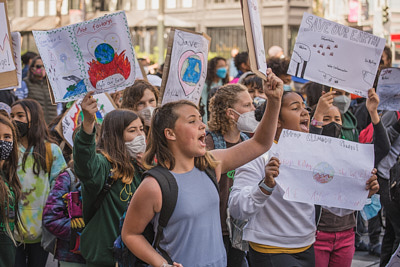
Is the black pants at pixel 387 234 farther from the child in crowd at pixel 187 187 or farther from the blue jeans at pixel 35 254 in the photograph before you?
the blue jeans at pixel 35 254

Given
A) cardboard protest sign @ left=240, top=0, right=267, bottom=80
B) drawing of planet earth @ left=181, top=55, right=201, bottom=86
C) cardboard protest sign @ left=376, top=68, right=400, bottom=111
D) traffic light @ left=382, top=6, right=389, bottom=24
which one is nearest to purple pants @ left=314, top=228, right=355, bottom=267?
cardboard protest sign @ left=376, top=68, right=400, bottom=111

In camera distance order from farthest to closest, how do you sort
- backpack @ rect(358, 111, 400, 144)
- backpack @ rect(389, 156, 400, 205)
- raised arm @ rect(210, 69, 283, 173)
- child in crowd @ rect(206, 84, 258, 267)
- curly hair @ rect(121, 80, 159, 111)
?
backpack @ rect(358, 111, 400, 144)
curly hair @ rect(121, 80, 159, 111)
child in crowd @ rect(206, 84, 258, 267)
backpack @ rect(389, 156, 400, 205)
raised arm @ rect(210, 69, 283, 173)

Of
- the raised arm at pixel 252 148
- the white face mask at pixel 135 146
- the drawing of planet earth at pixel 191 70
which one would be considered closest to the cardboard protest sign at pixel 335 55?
the raised arm at pixel 252 148

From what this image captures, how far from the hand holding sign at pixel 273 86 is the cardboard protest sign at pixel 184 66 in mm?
1840

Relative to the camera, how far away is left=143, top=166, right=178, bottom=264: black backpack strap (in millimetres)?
3287

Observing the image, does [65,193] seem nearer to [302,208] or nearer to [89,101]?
[89,101]

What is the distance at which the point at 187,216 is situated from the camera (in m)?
3.31

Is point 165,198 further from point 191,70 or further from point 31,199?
point 191,70

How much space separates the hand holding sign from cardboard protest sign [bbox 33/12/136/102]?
→ 1.14 meters

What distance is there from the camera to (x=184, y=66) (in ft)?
18.7

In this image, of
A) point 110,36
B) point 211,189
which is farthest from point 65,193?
point 211,189

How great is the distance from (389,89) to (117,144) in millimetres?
2694

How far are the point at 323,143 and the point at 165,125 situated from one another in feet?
3.78

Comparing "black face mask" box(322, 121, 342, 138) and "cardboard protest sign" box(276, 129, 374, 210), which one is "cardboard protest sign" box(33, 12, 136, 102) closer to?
"cardboard protest sign" box(276, 129, 374, 210)
